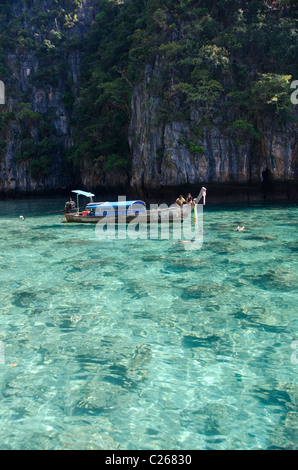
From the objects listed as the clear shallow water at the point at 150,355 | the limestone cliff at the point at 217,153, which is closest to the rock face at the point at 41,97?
the limestone cliff at the point at 217,153

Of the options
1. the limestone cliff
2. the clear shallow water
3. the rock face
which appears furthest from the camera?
the rock face

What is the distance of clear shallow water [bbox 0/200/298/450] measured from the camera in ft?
11.2

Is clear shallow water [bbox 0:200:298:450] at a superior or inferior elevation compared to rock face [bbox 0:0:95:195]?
inferior

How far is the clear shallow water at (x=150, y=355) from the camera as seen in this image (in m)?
3.43

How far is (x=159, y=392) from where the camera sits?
399 cm

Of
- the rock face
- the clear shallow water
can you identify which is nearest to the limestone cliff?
the clear shallow water

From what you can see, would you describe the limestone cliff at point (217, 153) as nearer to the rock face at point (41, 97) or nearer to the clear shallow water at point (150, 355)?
the clear shallow water at point (150, 355)

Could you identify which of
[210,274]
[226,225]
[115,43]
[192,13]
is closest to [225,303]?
[210,274]

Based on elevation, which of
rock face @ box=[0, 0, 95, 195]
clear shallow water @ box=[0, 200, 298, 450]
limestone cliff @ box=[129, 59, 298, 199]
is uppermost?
rock face @ box=[0, 0, 95, 195]

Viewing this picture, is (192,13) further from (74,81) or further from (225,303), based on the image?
(225,303)

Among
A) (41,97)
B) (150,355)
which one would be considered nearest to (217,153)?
(150,355)

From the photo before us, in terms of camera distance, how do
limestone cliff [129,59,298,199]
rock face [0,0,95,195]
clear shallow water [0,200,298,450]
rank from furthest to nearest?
rock face [0,0,95,195], limestone cliff [129,59,298,199], clear shallow water [0,200,298,450]

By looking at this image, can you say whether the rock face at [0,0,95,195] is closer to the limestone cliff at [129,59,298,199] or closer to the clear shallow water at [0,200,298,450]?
the limestone cliff at [129,59,298,199]

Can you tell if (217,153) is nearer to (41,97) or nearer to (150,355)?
(150,355)
